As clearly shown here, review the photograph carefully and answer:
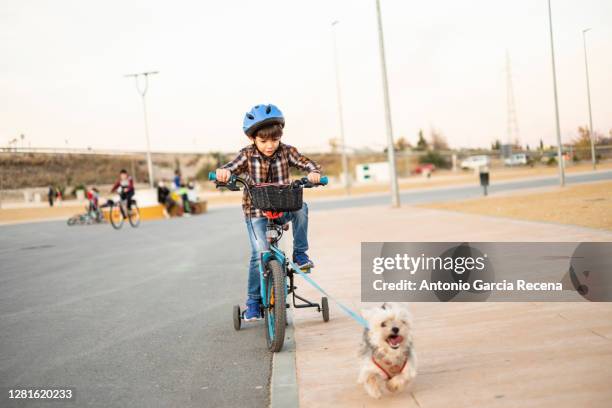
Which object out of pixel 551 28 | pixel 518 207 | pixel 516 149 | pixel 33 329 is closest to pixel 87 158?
pixel 516 149

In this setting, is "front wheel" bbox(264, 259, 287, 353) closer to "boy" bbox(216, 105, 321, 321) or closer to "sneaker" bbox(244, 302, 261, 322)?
"boy" bbox(216, 105, 321, 321)

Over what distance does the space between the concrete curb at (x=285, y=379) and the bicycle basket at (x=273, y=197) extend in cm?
117

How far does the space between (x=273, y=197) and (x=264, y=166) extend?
62 centimetres

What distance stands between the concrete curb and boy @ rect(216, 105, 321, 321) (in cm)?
82

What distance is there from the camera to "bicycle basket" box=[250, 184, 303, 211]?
5.18 meters

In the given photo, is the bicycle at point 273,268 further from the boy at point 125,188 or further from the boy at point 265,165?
the boy at point 125,188

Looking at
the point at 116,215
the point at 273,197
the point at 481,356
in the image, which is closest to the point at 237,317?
the point at 273,197

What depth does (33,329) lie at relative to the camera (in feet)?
23.4

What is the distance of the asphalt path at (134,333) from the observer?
15.6ft

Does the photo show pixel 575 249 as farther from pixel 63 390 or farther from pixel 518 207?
pixel 518 207

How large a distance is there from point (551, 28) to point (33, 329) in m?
29.9

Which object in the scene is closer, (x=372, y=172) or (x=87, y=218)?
(x=87, y=218)

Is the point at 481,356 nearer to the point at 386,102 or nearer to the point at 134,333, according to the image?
the point at 134,333

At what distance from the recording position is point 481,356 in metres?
4.86
